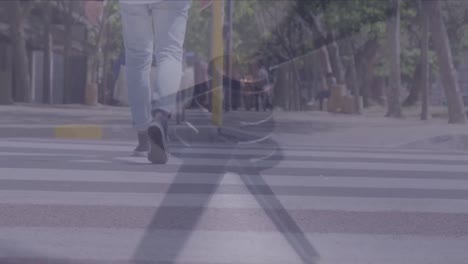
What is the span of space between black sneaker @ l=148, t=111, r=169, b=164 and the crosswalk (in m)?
0.09

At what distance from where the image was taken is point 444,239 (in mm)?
4918

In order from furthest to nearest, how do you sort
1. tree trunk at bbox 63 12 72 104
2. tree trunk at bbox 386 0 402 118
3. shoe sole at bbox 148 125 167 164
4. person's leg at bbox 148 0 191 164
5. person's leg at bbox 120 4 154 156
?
tree trunk at bbox 63 12 72 104 < tree trunk at bbox 386 0 402 118 < person's leg at bbox 120 4 154 156 < person's leg at bbox 148 0 191 164 < shoe sole at bbox 148 125 167 164

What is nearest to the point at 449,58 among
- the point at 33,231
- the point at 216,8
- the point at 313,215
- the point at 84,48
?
the point at 216,8

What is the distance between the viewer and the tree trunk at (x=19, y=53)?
27.4 metres

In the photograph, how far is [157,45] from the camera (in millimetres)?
7055

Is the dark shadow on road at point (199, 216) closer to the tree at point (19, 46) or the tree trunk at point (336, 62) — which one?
the tree trunk at point (336, 62)

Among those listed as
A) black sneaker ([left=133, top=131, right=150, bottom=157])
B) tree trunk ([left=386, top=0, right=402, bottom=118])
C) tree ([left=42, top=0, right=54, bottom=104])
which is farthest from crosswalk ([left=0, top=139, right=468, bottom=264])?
tree ([left=42, top=0, right=54, bottom=104])

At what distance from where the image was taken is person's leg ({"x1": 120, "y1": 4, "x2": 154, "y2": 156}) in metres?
7.01

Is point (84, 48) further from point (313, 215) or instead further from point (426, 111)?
point (313, 215)

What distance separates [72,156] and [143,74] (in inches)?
39.3

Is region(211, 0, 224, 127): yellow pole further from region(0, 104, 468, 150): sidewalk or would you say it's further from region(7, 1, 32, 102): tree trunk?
region(7, 1, 32, 102): tree trunk

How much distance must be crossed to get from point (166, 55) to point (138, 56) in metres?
0.29

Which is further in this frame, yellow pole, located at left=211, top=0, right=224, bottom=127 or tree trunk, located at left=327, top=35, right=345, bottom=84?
tree trunk, located at left=327, top=35, right=345, bottom=84

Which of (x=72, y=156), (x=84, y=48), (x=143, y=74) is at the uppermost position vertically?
(x=143, y=74)
